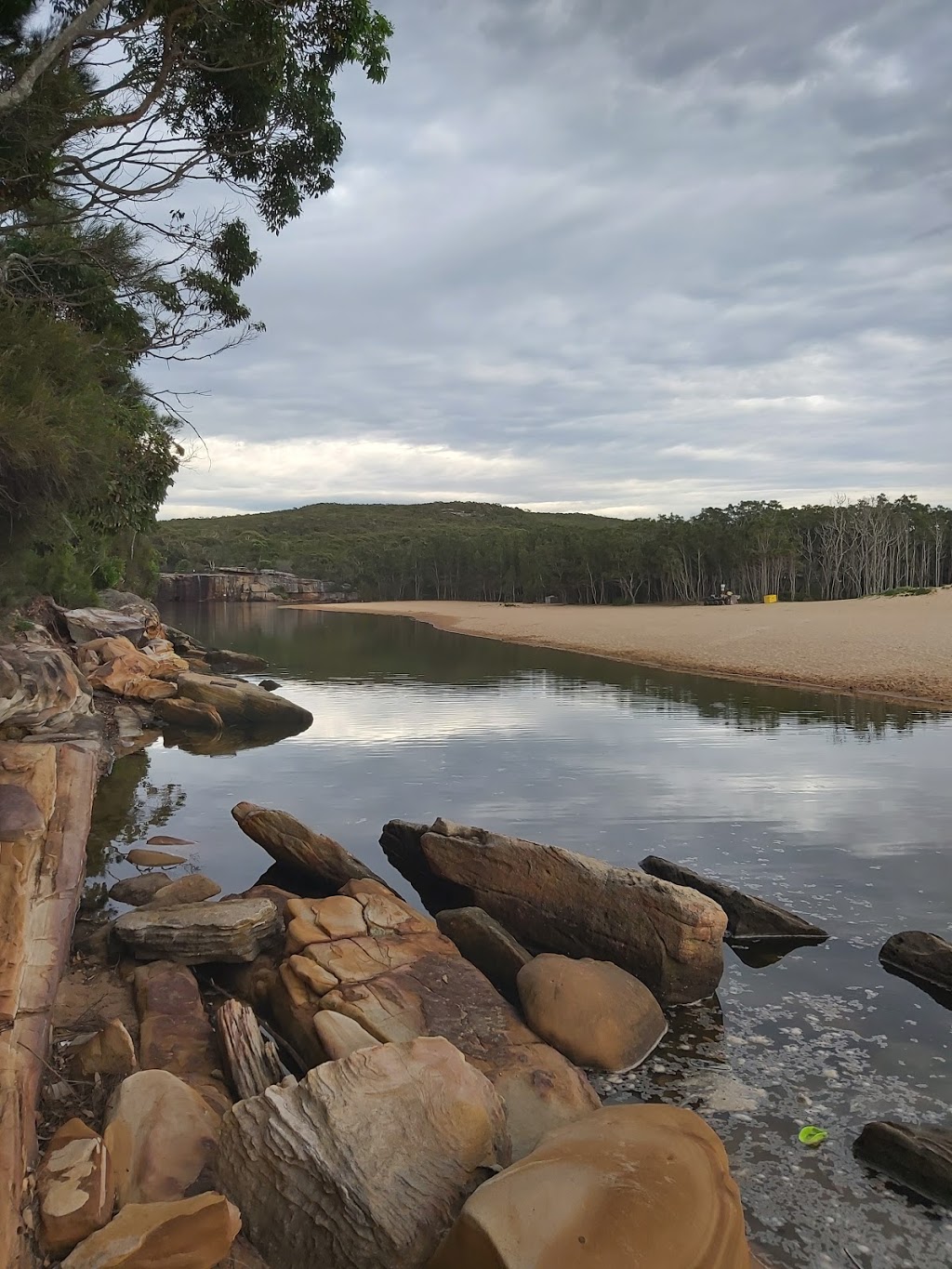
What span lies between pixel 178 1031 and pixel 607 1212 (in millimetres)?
3303

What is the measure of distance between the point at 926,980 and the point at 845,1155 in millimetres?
2740

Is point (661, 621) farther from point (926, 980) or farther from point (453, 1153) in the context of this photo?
point (453, 1153)

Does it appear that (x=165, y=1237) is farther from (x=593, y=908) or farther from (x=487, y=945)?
(x=593, y=908)

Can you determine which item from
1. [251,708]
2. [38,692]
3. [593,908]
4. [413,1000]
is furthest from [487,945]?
[251,708]

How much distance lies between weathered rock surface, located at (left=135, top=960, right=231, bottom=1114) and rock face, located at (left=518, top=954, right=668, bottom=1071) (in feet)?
7.41

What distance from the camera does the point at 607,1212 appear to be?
3.88 metres

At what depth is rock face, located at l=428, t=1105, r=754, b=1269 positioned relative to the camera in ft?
12.1

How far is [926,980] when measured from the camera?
25.1 ft

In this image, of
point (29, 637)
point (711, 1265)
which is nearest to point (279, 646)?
point (29, 637)

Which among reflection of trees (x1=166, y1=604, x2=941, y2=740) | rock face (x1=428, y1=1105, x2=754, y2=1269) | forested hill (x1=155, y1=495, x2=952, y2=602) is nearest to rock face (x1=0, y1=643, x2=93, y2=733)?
rock face (x1=428, y1=1105, x2=754, y2=1269)

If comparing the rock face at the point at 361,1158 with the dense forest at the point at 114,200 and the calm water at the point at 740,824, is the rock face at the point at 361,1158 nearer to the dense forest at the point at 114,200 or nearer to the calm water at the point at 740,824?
the calm water at the point at 740,824

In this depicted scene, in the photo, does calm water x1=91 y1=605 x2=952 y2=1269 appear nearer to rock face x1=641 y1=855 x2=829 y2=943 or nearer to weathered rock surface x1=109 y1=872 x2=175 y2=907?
rock face x1=641 y1=855 x2=829 y2=943

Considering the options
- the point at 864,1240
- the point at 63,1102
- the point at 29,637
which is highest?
the point at 29,637

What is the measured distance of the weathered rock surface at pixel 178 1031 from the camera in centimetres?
550
